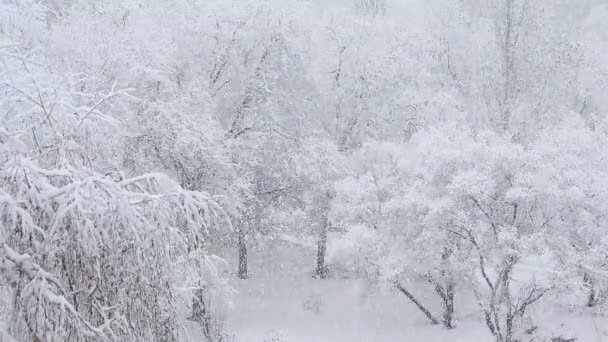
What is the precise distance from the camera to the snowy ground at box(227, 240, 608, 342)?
14367 millimetres

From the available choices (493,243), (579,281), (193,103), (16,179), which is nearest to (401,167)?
(493,243)

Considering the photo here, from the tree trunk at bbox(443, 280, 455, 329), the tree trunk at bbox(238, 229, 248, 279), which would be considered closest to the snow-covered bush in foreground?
the tree trunk at bbox(443, 280, 455, 329)

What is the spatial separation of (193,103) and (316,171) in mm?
4176

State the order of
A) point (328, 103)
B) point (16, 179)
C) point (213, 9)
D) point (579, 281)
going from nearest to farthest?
point (16, 179) → point (579, 281) → point (213, 9) → point (328, 103)

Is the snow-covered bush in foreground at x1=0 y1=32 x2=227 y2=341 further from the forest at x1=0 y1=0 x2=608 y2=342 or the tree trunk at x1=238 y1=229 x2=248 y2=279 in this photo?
the tree trunk at x1=238 y1=229 x2=248 y2=279

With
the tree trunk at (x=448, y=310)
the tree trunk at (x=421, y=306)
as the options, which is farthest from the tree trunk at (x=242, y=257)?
the tree trunk at (x=448, y=310)

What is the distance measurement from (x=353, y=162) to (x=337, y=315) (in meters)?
4.44

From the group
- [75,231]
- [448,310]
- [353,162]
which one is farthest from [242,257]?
[75,231]

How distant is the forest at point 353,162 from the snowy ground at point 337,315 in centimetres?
6

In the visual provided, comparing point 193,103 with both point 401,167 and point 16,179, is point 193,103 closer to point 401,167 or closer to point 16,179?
point 401,167

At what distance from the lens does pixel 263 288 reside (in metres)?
18.0

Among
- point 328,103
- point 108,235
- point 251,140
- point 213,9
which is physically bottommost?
point 108,235

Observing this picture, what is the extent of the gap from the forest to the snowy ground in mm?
60

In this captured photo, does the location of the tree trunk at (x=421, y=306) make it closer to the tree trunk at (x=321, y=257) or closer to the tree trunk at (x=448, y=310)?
the tree trunk at (x=448, y=310)
